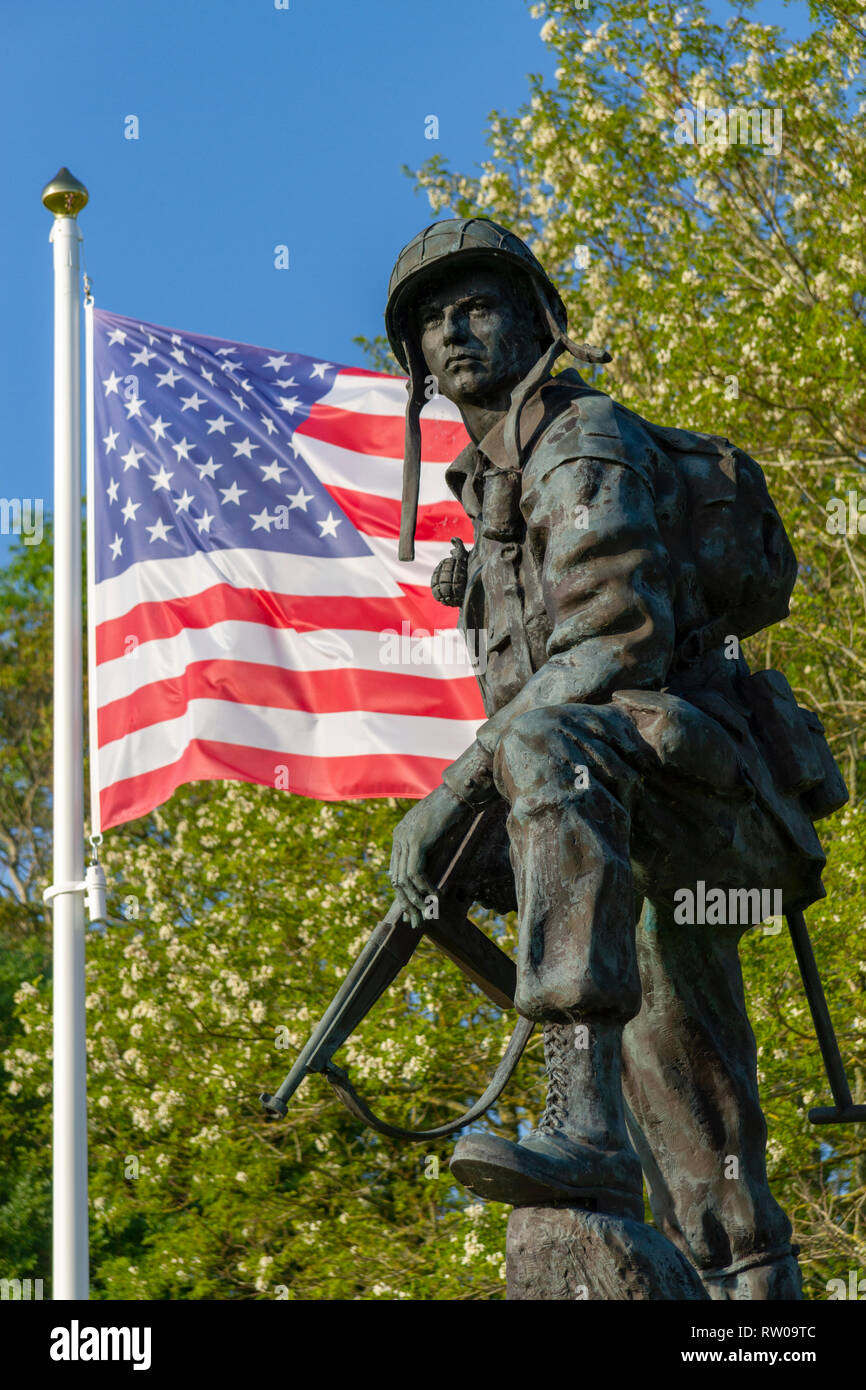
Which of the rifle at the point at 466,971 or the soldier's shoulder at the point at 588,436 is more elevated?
the soldier's shoulder at the point at 588,436

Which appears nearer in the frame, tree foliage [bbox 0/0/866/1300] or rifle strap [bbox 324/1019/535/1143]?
rifle strap [bbox 324/1019/535/1143]

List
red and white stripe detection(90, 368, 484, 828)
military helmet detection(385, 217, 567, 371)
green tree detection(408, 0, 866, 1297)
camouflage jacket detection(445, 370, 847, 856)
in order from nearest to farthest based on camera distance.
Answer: camouflage jacket detection(445, 370, 847, 856) → military helmet detection(385, 217, 567, 371) → red and white stripe detection(90, 368, 484, 828) → green tree detection(408, 0, 866, 1297)

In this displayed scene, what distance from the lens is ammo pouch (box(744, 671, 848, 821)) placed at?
4.87 metres

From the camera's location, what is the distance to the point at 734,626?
5051mm

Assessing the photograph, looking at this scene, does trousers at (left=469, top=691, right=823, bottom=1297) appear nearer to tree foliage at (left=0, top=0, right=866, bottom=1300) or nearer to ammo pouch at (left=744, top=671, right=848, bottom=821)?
ammo pouch at (left=744, top=671, right=848, bottom=821)

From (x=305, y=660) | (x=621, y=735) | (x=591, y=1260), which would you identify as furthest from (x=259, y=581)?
(x=591, y=1260)

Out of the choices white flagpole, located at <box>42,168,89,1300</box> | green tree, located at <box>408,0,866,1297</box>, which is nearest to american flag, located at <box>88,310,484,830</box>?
white flagpole, located at <box>42,168,89,1300</box>

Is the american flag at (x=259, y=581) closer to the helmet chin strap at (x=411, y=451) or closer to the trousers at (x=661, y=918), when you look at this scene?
the helmet chin strap at (x=411, y=451)

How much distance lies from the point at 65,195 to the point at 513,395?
588 cm

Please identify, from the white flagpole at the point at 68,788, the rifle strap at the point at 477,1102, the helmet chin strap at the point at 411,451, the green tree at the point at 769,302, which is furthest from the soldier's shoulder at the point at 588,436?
the green tree at the point at 769,302

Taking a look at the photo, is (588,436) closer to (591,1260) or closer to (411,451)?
(411,451)

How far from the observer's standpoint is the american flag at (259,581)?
10234 mm

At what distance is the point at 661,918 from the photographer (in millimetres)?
4867

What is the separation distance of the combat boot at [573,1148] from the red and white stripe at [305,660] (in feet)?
19.6
